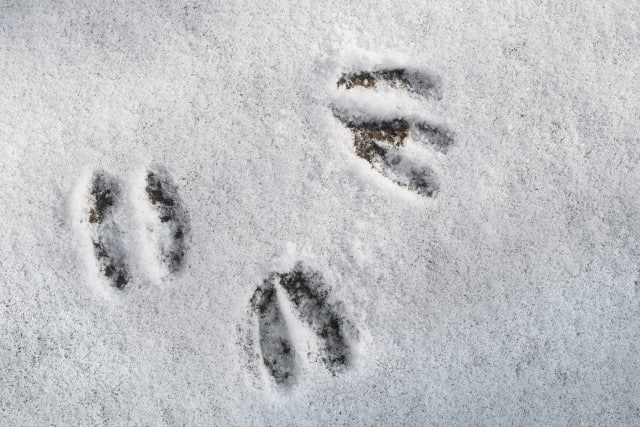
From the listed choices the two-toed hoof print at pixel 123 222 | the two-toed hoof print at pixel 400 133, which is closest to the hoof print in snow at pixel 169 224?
the two-toed hoof print at pixel 123 222

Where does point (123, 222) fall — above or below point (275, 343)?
above

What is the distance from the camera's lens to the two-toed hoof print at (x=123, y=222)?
735 mm

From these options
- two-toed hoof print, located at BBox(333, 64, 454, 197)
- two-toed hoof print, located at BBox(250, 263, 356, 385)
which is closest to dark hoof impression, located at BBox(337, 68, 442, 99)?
two-toed hoof print, located at BBox(333, 64, 454, 197)

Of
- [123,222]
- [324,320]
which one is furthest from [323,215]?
[123,222]

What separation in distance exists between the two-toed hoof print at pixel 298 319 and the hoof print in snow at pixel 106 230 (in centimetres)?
21

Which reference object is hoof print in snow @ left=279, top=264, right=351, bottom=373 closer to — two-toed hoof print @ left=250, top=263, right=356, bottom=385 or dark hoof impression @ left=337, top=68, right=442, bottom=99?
two-toed hoof print @ left=250, top=263, right=356, bottom=385

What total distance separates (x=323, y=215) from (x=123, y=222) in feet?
0.99

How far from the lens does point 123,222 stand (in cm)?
74

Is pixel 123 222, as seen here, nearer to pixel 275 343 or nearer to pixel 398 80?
pixel 275 343

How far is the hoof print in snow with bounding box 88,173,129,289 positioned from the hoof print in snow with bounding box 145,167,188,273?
0.19 feet

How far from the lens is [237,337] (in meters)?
0.73

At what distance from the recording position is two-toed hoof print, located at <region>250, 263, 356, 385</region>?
0.72 metres

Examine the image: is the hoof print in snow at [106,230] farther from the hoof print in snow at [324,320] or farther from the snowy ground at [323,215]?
the hoof print in snow at [324,320]

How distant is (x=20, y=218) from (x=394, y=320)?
590 millimetres
